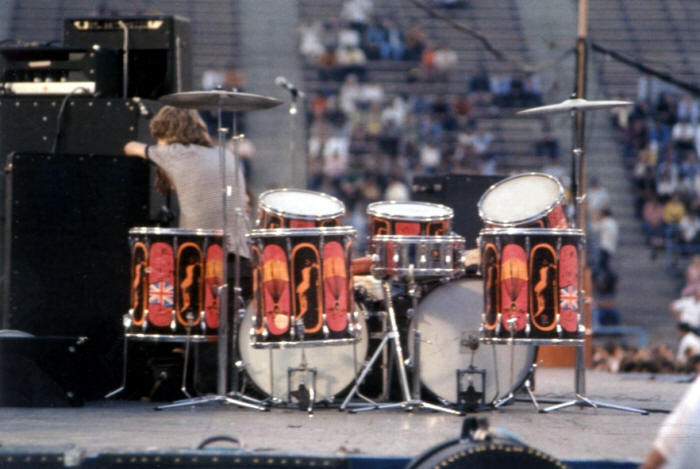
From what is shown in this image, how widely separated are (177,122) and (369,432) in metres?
2.48

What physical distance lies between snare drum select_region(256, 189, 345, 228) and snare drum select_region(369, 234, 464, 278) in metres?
0.32

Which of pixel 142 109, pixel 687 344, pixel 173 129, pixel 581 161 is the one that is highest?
pixel 142 109

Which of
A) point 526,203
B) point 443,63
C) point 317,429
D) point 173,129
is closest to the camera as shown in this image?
point 317,429

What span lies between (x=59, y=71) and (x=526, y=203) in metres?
3.16

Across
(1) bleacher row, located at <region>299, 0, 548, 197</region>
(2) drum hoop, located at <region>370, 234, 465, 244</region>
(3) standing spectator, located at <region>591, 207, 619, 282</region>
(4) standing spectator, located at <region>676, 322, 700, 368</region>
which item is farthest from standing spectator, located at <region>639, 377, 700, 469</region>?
(1) bleacher row, located at <region>299, 0, 548, 197</region>

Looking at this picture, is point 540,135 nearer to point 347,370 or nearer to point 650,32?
point 650,32

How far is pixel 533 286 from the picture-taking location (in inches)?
273

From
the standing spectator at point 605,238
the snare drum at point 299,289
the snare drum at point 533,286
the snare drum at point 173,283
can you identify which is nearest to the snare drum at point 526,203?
the snare drum at point 533,286

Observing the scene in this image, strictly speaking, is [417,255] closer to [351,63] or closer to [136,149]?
[136,149]

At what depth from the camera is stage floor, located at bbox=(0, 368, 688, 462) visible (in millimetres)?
5133

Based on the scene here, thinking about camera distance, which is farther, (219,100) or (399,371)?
(399,371)

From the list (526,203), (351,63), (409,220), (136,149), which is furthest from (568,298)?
(351,63)

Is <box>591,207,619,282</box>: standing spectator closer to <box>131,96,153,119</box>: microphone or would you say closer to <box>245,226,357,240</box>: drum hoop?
<box>131,96,153,119</box>: microphone

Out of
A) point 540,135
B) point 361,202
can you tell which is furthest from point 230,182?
point 540,135
